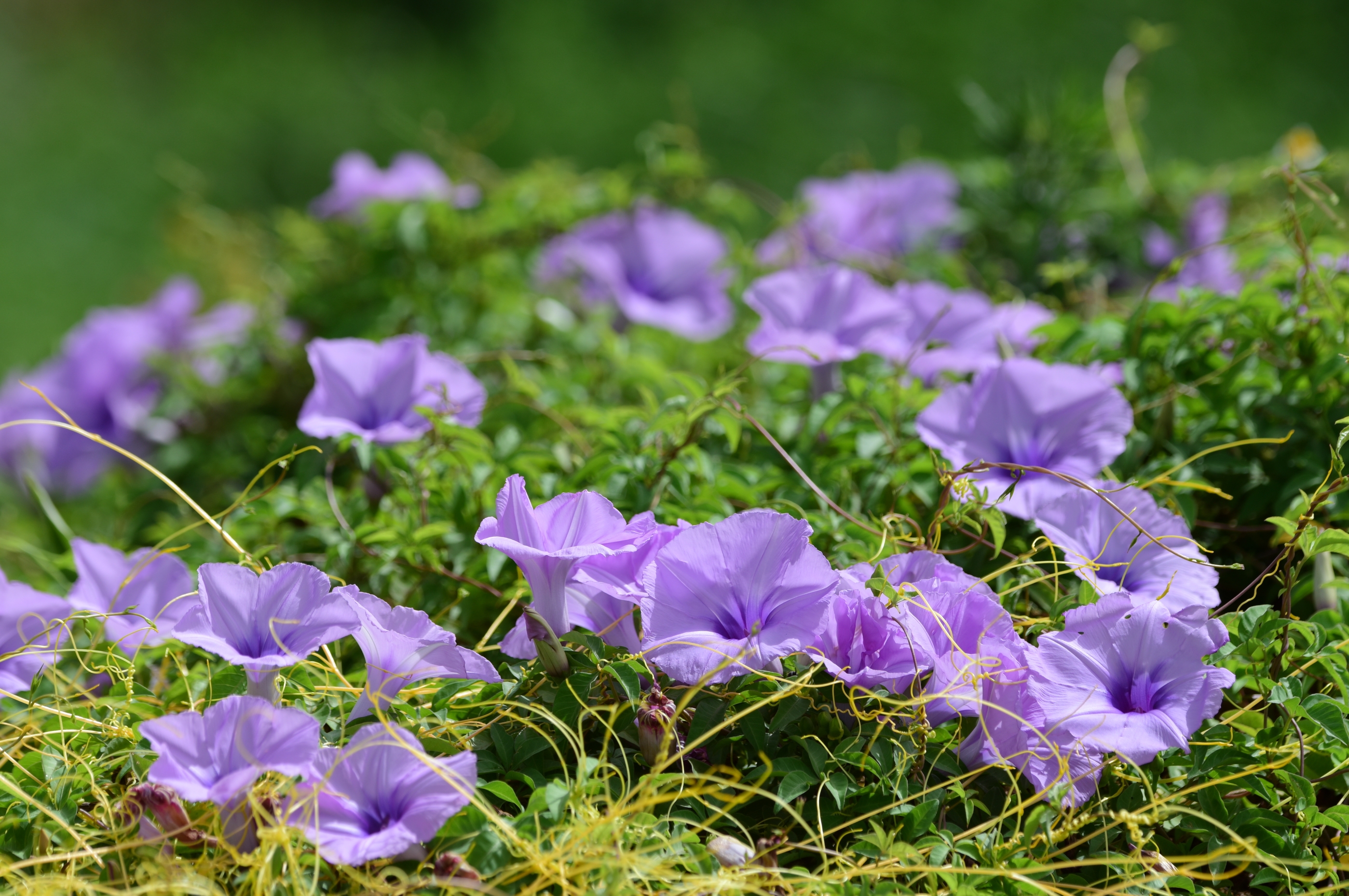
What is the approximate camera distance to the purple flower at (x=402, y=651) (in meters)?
0.81

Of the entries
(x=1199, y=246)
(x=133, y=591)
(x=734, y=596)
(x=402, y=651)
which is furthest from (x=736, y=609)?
(x=1199, y=246)

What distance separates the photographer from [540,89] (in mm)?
4926

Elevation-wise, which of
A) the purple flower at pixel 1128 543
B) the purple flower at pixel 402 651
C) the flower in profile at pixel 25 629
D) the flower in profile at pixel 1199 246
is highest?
the flower in profile at pixel 1199 246

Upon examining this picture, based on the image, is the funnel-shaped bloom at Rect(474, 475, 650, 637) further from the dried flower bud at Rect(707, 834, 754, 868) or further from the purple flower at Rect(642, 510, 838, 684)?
the dried flower bud at Rect(707, 834, 754, 868)

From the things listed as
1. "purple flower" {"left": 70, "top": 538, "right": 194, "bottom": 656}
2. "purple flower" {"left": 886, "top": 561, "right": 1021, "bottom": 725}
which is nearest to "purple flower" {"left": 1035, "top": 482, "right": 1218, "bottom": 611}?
"purple flower" {"left": 886, "top": 561, "right": 1021, "bottom": 725}

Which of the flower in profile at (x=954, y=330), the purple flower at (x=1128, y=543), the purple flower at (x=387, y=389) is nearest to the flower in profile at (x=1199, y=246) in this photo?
the flower in profile at (x=954, y=330)

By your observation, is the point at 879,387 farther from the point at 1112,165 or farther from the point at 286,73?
the point at 286,73

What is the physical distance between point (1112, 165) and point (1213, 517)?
0.96m

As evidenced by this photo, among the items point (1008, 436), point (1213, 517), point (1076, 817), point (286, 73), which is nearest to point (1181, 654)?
point (1076, 817)

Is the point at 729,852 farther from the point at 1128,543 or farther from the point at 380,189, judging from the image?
the point at 380,189

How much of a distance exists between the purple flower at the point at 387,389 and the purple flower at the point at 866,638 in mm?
494

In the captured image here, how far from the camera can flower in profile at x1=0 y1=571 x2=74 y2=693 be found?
3.14ft

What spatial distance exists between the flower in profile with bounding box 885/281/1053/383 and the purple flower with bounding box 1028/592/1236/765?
465 mm

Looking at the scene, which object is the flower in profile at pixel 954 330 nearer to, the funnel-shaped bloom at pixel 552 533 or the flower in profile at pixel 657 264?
the flower in profile at pixel 657 264
